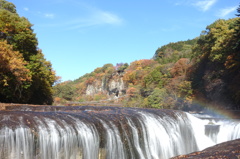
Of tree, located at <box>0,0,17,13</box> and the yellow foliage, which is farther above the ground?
tree, located at <box>0,0,17,13</box>

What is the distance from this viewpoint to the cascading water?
793 centimetres

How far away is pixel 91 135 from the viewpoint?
9.72 m

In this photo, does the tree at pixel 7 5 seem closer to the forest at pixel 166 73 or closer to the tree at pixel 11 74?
the forest at pixel 166 73

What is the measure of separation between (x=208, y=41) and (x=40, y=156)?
31.5 metres

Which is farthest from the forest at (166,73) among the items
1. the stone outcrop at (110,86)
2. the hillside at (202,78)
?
the stone outcrop at (110,86)

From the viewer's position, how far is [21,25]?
22.1 metres

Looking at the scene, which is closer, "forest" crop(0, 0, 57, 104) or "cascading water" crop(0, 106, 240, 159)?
"cascading water" crop(0, 106, 240, 159)

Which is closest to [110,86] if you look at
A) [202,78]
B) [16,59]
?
[202,78]

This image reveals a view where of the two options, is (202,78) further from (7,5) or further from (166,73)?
(7,5)

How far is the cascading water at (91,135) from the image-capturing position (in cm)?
793

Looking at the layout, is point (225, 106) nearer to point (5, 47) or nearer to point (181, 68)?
point (181, 68)

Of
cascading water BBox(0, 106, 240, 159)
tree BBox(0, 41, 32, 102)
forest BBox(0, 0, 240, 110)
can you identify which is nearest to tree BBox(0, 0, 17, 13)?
forest BBox(0, 0, 240, 110)

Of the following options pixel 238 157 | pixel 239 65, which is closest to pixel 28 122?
pixel 238 157

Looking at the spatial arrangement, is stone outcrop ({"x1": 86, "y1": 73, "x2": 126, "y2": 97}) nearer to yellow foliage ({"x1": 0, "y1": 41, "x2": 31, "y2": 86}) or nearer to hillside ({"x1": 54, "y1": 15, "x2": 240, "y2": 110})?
hillside ({"x1": 54, "y1": 15, "x2": 240, "y2": 110})
